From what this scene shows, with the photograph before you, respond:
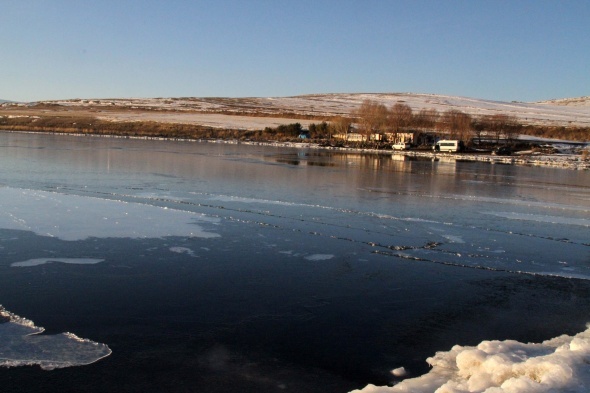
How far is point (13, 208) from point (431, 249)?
740 cm

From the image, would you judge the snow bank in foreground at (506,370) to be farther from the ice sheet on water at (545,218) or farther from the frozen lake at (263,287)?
the ice sheet on water at (545,218)

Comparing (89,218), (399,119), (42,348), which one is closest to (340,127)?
(399,119)

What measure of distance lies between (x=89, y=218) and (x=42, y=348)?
17.6 feet

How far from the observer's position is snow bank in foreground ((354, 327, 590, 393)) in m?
3.57

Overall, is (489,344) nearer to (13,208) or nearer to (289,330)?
(289,330)

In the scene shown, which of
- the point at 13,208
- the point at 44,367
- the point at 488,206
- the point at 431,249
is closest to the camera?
the point at 44,367

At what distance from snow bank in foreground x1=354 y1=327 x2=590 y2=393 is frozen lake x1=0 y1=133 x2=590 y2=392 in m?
0.23

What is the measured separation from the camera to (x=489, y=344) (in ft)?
14.4

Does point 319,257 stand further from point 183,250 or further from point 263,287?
point 183,250

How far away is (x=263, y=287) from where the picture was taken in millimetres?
5922

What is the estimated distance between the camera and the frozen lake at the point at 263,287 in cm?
407

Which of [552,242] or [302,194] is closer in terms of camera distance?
[552,242]

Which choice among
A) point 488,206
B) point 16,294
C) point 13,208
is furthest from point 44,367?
point 488,206

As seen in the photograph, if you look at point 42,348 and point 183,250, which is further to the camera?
point 183,250
